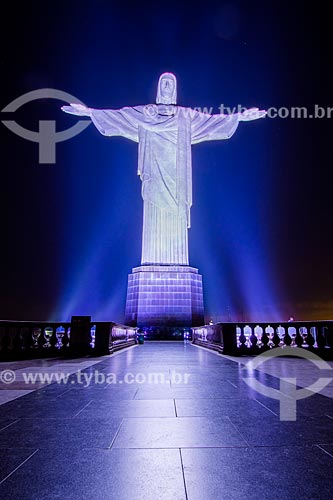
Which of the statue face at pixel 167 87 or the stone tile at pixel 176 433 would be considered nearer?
the stone tile at pixel 176 433

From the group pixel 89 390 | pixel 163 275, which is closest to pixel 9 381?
pixel 89 390

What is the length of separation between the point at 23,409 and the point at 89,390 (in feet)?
3.72

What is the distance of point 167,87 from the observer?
25.3 metres

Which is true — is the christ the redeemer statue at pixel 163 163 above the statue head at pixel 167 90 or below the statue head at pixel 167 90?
below

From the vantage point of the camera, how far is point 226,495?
164cm

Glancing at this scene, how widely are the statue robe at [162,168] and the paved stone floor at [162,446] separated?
763 inches

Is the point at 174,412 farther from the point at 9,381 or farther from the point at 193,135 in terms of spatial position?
the point at 193,135

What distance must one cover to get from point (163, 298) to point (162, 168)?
9792 mm

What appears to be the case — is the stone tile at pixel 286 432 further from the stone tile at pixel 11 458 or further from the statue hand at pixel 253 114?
the statue hand at pixel 253 114

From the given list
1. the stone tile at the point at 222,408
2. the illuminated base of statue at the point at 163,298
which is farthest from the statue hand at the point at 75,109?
the stone tile at the point at 222,408

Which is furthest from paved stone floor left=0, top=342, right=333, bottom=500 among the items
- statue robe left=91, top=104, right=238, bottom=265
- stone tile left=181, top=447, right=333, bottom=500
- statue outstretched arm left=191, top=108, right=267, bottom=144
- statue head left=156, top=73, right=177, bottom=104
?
statue head left=156, top=73, right=177, bottom=104

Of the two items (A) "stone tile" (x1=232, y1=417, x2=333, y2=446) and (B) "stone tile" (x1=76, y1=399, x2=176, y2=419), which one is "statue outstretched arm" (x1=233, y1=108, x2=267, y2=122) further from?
(A) "stone tile" (x1=232, y1=417, x2=333, y2=446)

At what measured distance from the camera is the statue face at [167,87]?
25312 mm

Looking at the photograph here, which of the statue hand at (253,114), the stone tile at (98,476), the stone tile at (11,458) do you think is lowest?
the stone tile at (11,458)
